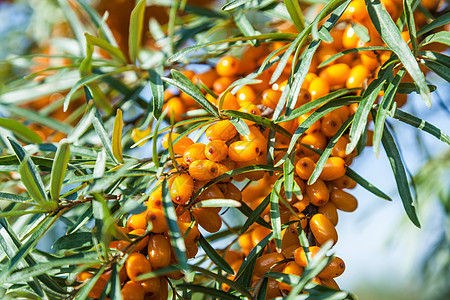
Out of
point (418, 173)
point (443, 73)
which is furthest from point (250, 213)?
point (418, 173)

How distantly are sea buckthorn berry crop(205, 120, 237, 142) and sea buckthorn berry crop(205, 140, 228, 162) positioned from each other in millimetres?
11

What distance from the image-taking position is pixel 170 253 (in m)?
0.52

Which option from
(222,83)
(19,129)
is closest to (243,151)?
(222,83)

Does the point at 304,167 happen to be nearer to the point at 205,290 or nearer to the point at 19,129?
the point at 205,290

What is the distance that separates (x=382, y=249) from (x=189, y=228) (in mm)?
1200

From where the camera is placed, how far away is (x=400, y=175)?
0.58 m

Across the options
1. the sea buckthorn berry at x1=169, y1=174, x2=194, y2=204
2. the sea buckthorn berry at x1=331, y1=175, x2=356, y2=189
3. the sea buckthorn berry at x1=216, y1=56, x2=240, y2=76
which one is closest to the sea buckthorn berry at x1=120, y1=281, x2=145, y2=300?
the sea buckthorn berry at x1=169, y1=174, x2=194, y2=204

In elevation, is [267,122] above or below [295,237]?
above

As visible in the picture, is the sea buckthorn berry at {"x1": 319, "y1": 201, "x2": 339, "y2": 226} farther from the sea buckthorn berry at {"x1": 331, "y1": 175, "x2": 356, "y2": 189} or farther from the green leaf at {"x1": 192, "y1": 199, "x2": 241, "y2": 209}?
the green leaf at {"x1": 192, "y1": 199, "x2": 241, "y2": 209}

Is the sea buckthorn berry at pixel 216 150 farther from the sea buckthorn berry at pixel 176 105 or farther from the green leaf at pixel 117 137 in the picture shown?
the sea buckthorn berry at pixel 176 105

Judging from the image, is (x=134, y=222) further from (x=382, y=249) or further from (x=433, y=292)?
(x=433, y=292)

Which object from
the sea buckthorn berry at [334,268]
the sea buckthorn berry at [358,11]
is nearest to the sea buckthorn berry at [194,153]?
the sea buckthorn berry at [334,268]

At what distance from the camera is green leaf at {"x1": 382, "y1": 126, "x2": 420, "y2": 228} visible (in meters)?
0.57

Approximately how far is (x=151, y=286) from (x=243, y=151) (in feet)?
0.66
